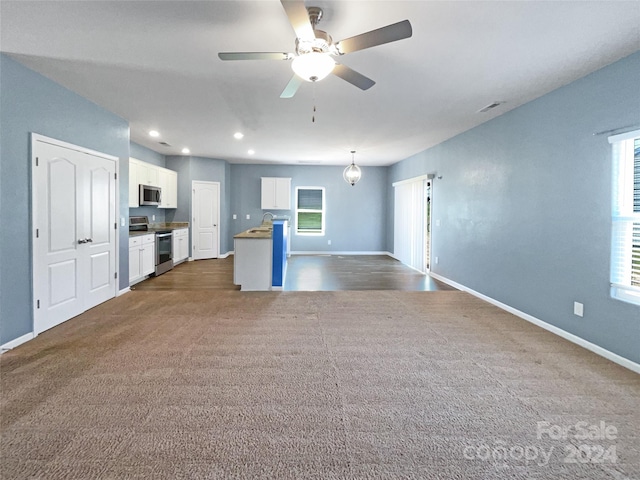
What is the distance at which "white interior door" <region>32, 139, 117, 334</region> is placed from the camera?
11.0 ft

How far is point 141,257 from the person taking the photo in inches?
233

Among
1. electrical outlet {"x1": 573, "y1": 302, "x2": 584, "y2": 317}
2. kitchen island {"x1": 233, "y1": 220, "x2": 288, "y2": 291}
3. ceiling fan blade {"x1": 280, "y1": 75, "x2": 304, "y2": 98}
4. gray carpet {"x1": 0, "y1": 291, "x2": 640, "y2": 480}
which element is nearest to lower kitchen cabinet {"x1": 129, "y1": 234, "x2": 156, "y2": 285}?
kitchen island {"x1": 233, "y1": 220, "x2": 288, "y2": 291}

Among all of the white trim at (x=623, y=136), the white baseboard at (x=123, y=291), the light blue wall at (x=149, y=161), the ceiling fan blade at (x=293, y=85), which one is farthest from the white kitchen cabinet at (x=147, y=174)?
the white trim at (x=623, y=136)

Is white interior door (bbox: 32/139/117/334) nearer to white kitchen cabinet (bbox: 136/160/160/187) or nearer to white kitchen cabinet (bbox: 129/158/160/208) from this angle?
white kitchen cabinet (bbox: 129/158/160/208)

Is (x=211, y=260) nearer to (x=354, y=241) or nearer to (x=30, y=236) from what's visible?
(x=354, y=241)

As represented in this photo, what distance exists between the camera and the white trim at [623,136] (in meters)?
2.72

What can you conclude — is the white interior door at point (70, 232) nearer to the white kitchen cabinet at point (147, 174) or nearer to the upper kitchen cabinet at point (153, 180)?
the upper kitchen cabinet at point (153, 180)

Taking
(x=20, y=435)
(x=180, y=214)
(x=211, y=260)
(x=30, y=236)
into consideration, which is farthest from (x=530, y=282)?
(x=180, y=214)

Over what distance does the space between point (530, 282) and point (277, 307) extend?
305 centimetres

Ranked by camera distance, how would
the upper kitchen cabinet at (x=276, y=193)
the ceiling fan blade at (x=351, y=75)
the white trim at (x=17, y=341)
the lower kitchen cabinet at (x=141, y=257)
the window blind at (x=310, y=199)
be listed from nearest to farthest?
1. the ceiling fan blade at (x=351, y=75)
2. the white trim at (x=17, y=341)
3. the lower kitchen cabinet at (x=141, y=257)
4. the upper kitchen cabinet at (x=276, y=193)
5. the window blind at (x=310, y=199)

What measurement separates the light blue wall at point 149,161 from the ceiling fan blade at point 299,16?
234 inches

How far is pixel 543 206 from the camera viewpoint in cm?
374

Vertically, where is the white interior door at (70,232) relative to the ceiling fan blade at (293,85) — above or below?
below

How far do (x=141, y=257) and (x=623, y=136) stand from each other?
21.4 feet
